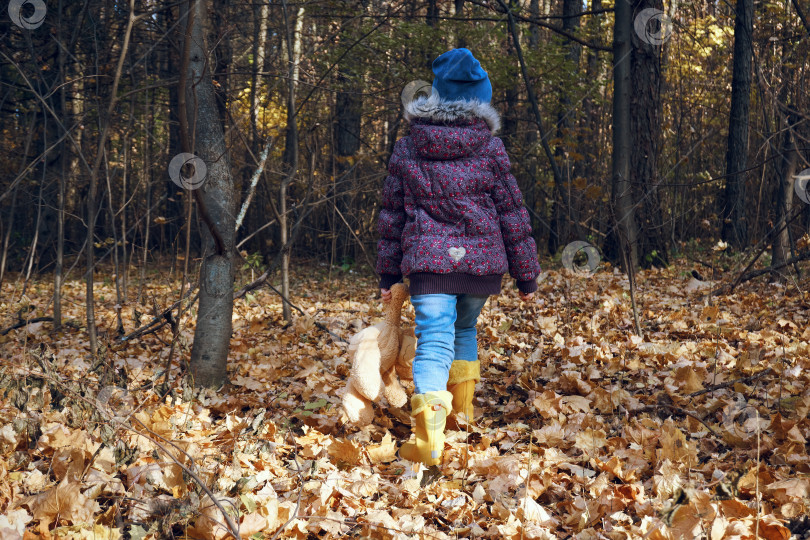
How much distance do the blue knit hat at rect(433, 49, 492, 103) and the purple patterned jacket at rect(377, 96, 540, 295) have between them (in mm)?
46

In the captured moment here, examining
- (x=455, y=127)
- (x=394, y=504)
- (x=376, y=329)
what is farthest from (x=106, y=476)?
(x=455, y=127)

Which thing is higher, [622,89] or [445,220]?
[622,89]

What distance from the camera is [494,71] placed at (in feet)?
32.4

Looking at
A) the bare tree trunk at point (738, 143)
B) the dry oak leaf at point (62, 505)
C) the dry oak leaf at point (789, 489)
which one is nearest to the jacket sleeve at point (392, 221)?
the dry oak leaf at point (62, 505)

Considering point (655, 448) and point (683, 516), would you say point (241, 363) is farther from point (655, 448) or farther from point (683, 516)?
point (683, 516)

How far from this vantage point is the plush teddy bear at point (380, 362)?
2.81 meters

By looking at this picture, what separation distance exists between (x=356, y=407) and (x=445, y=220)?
92cm

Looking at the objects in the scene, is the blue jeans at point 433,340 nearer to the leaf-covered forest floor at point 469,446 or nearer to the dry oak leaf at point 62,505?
the leaf-covered forest floor at point 469,446

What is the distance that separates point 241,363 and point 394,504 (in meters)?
2.40

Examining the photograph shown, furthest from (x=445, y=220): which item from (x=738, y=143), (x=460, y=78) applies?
(x=738, y=143)

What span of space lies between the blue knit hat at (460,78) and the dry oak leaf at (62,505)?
2.04 meters

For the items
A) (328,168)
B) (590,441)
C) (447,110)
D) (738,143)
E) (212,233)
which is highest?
(738,143)

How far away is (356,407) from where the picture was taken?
9.34 feet

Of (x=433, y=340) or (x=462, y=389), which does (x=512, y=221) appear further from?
(x=462, y=389)
